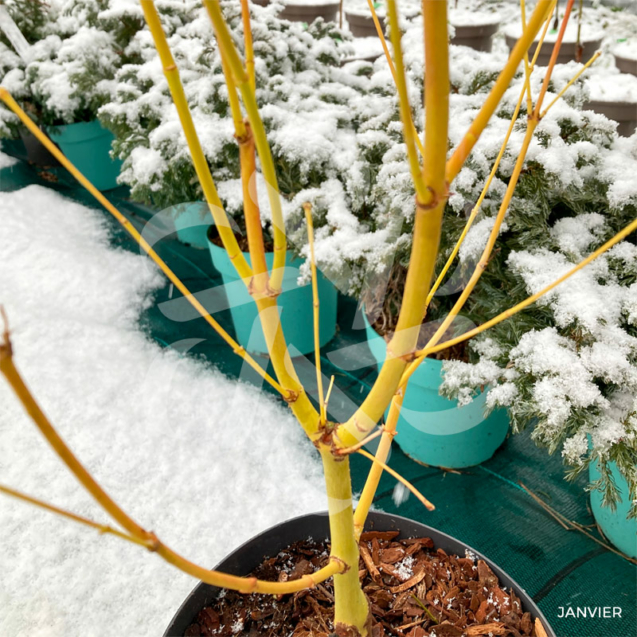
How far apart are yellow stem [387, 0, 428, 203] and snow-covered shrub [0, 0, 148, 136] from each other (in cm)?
195

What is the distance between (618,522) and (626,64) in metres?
2.22

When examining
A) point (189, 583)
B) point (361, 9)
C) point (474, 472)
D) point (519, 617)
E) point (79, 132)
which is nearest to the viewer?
point (519, 617)

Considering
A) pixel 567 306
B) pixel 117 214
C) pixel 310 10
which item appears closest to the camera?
pixel 117 214

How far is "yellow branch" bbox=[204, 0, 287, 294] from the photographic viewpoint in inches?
9.9

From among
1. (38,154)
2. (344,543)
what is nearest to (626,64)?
(344,543)

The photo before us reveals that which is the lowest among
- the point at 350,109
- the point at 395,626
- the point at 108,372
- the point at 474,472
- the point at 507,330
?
the point at 474,472

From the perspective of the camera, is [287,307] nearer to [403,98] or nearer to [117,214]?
[117,214]

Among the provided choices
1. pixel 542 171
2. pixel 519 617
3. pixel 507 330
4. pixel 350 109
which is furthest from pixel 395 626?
pixel 350 109

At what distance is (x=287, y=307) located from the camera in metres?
1.52

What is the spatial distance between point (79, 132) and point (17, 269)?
0.87 m

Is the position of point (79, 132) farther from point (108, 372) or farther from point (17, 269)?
point (108, 372)

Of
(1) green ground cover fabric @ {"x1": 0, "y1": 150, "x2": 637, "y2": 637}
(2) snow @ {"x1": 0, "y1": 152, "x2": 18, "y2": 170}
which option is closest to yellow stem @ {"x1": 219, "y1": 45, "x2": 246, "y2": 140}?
(1) green ground cover fabric @ {"x1": 0, "y1": 150, "x2": 637, "y2": 637}

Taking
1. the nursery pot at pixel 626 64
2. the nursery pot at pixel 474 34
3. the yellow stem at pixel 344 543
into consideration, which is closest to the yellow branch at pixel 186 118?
the yellow stem at pixel 344 543

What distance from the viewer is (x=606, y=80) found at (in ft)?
6.95
